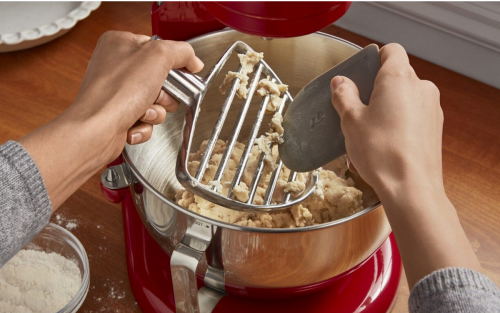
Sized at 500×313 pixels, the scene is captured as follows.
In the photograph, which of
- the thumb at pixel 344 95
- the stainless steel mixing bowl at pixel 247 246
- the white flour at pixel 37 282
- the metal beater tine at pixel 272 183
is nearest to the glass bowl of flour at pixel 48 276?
the white flour at pixel 37 282

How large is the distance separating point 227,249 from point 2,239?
203 mm

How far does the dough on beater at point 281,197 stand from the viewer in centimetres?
70

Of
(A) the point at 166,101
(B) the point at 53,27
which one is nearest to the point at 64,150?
(A) the point at 166,101

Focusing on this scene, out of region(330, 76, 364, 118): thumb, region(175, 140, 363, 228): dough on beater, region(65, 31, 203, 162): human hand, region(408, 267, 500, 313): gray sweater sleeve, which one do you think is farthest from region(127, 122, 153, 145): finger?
region(408, 267, 500, 313): gray sweater sleeve

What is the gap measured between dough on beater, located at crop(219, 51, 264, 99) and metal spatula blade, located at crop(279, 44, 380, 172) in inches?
2.6

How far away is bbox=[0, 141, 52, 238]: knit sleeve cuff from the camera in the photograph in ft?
1.64

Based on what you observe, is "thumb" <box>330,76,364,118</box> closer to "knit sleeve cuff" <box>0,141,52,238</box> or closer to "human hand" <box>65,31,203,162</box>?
"human hand" <box>65,31,203,162</box>

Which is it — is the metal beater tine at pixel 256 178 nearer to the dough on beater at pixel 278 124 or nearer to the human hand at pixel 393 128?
the dough on beater at pixel 278 124

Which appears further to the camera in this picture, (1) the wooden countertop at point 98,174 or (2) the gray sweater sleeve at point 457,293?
(1) the wooden countertop at point 98,174

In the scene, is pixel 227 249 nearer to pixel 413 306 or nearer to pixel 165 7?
pixel 413 306

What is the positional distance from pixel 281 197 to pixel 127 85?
0.24 m

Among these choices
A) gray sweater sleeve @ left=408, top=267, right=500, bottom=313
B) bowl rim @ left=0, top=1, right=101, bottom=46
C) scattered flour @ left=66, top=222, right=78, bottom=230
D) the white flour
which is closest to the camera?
gray sweater sleeve @ left=408, top=267, right=500, bottom=313

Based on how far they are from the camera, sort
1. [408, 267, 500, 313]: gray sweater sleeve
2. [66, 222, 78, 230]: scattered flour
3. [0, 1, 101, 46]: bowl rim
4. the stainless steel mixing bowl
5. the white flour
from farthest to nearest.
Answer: [0, 1, 101, 46]: bowl rim < [66, 222, 78, 230]: scattered flour < the white flour < the stainless steel mixing bowl < [408, 267, 500, 313]: gray sweater sleeve

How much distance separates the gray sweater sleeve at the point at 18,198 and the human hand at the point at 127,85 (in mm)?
77
